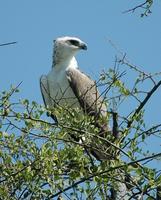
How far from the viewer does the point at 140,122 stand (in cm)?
531

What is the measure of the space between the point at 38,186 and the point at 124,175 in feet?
1.77

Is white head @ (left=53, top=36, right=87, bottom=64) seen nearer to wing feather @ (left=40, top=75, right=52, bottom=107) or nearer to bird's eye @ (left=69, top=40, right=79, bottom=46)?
bird's eye @ (left=69, top=40, right=79, bottom=46)

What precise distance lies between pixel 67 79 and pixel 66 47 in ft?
2.75

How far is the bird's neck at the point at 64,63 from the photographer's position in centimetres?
979

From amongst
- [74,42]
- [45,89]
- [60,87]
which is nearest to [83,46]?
[74,42]

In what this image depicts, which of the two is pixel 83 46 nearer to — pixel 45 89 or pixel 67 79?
pixel 67 79

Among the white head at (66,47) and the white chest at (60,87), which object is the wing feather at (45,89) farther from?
the white head at (66,47)

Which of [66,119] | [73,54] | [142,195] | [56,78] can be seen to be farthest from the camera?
[73,54]

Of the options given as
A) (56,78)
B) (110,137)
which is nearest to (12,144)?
(110,137)

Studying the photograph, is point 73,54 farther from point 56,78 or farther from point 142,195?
→ point 142,195

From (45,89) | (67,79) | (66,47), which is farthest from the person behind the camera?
(66,47)

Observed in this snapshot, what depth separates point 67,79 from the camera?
9.54 metres

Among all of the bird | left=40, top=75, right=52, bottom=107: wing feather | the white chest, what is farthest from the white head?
left=40, top=75, right=52, bottom=107: wing feather

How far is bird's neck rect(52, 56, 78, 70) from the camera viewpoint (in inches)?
385
